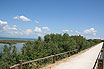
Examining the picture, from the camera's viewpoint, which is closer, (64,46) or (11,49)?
(11,49)

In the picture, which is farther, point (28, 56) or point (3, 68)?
point (28, 56)

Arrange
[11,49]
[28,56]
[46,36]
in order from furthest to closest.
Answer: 1. [46,36]
2. [28,56]
3. [11,49]

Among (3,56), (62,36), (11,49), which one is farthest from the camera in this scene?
(62,36)

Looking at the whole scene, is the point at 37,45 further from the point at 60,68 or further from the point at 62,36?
the point at 62,36

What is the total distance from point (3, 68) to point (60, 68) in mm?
4112

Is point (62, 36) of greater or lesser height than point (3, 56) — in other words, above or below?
above

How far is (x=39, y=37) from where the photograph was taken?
15.8 meters

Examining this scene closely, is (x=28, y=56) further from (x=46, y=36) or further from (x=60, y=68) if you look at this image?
(x=46, y=36)

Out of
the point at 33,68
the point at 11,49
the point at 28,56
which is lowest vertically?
the point at 33,68

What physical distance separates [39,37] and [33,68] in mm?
5721

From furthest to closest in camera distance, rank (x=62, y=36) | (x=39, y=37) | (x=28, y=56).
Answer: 1. (x=62, y=36)
2. (x=39, y=37)
3. (x=28, y=56)

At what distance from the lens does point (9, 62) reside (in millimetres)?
10094

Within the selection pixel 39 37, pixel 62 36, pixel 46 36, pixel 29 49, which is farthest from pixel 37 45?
pixel 62 36

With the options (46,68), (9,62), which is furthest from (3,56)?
(46,68)
